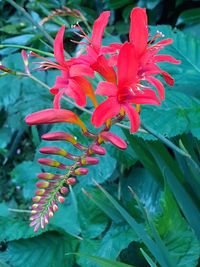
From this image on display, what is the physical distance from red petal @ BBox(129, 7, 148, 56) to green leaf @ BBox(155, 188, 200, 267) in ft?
1.16

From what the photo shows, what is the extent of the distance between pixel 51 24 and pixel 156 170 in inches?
44.0

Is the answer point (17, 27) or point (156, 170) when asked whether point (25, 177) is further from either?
point (17, 27)

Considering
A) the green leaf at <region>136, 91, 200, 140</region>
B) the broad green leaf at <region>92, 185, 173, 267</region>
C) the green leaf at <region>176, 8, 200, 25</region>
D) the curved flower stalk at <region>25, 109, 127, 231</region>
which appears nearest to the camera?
the curved flower stalk at <region>25, 109, 127, 231</region>

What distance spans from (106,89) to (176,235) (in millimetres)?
453

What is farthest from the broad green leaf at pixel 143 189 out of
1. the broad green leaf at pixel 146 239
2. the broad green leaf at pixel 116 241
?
the broad green leaf at pixel 146 239

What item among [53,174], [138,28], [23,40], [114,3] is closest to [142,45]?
[138,28]

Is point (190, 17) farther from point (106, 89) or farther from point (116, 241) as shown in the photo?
point (106, 89)

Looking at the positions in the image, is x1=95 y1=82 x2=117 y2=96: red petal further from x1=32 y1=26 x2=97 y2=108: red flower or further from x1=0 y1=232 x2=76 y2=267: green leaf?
x1=0 y1=232 x2=76 y2=267: green leaf

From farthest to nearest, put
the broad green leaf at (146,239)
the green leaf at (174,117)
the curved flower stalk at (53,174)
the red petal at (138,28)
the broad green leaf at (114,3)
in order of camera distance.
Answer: the broad green leaf at (114,3) → the green leaf at (174,117) → the broad green leaf at (146,239) → the red petal at (138,28) → the curved flower stalk at (53,174)

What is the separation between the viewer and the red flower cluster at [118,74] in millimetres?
794

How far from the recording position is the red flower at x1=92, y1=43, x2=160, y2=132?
0.78 m

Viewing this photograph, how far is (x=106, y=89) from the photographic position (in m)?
0.81

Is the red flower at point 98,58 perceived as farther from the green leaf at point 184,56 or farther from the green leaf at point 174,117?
the green leaf at point 184,56

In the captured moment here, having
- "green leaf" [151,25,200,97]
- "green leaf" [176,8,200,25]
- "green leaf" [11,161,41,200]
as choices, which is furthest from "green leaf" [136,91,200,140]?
"green leaf" [176,8,200,25]
